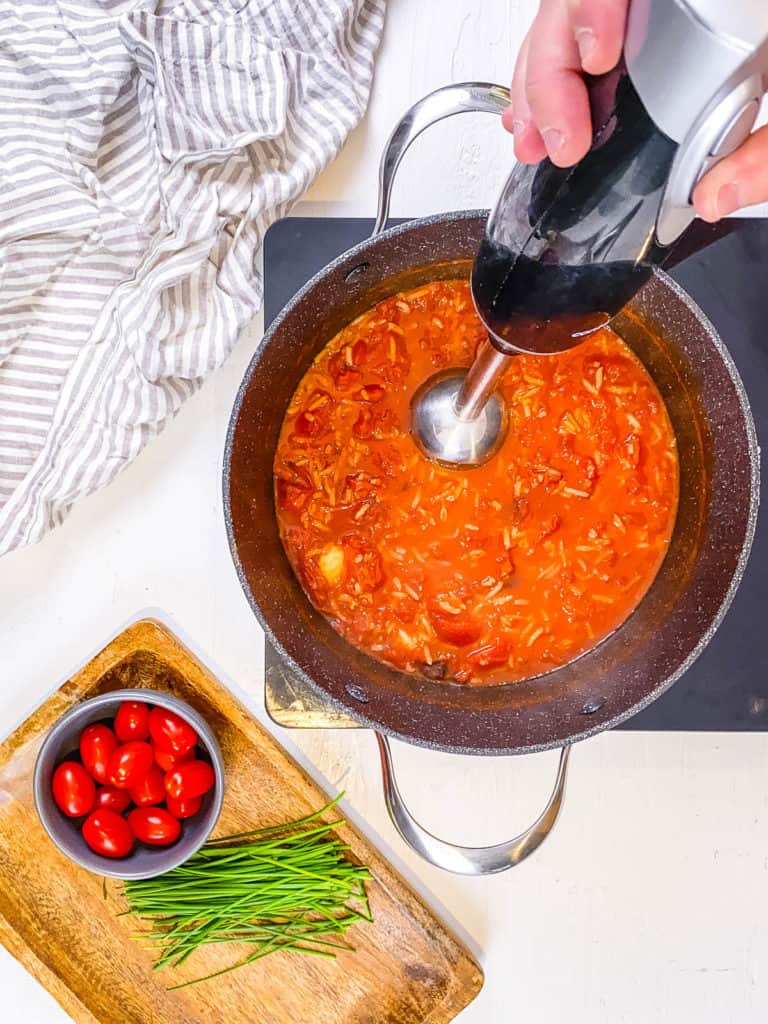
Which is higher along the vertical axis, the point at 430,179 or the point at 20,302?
the point at 430,179

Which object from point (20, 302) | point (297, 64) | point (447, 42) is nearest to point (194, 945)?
point (20, 302)

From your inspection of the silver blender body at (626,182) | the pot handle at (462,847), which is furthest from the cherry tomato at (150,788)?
the silver blender body at (626,182)

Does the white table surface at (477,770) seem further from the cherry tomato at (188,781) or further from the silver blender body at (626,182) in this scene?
the silver blender body at (626,182)

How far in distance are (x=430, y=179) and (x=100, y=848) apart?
1.47 m

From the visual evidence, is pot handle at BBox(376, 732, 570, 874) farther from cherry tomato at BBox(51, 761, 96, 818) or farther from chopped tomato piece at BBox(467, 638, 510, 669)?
cherry tomato at BBox(51, 761, 96, 818)

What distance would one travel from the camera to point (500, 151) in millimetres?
2023

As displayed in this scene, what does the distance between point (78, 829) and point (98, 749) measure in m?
0.16

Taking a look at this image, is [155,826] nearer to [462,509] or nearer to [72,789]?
[72,789]

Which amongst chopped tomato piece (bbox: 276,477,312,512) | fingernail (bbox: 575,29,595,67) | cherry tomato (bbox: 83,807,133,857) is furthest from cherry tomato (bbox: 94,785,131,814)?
fingernail (bbox: 575,29,595,67)

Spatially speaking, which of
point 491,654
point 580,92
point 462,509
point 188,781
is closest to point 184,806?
point 188,781

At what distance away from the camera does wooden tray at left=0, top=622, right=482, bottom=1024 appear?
196 centimetres

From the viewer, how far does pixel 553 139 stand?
95 centimetres

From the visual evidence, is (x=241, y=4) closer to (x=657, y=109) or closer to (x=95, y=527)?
(x=95, y=527)

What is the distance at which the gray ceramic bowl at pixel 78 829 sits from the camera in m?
1.86
